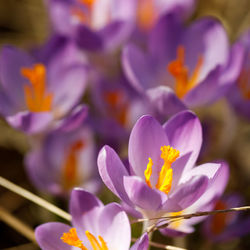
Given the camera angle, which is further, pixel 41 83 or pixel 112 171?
pixel 41 83

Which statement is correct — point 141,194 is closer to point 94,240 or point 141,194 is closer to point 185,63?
point 94,240

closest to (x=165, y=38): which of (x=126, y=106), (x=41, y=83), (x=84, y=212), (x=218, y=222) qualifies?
(x=126, y=106)

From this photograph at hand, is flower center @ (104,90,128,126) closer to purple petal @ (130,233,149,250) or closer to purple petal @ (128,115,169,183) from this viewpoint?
purple petal @ (128,115,169,183)

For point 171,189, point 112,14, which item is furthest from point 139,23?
point 171,189

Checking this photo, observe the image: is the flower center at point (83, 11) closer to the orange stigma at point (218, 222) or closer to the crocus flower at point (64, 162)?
the crocus flower at point (64, 162)

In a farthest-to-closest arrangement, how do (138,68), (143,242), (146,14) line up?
(146,14) → (138,68) → (143,242)

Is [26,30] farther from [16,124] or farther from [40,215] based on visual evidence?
[16,124]

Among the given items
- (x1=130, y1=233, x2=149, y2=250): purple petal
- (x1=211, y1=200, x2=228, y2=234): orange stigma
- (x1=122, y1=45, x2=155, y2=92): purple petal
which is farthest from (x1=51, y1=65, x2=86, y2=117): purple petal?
(x1=130, y1=233, x2=149, y2=250): purple petal
